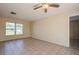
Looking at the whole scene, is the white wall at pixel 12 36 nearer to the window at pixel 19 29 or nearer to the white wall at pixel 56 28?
the window at pixel 19 29

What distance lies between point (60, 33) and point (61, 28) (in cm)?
35

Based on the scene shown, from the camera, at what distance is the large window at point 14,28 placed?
8430 mm

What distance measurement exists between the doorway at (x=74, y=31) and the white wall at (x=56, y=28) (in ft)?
0.88

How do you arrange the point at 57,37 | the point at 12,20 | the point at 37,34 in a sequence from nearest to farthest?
the point at 57,37 < the point at 12,20 < the point at 37,34

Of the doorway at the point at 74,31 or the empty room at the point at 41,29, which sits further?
the doorway at the point at 74,31

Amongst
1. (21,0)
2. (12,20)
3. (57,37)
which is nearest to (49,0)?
(21,0)

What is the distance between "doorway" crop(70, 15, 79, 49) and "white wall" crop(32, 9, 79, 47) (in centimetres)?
27

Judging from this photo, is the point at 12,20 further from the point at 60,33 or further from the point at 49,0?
the point at 49,0

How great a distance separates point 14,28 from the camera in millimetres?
9102

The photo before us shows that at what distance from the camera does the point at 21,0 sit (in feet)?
4.19

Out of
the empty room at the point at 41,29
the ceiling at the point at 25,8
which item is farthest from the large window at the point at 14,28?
the ceiling at the point at 25,8

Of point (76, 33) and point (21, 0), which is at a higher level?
point (21, 0)

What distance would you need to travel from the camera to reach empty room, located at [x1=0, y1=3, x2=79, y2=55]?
4.66 meters

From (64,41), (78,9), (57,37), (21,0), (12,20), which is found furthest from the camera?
(12,20)
